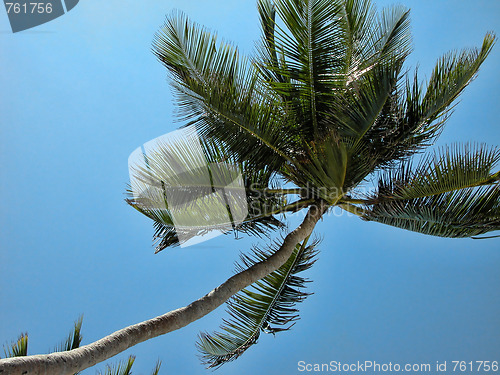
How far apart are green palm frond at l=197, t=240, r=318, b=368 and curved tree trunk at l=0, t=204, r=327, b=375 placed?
1507 millimetres

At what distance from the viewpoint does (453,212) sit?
18.4 feet

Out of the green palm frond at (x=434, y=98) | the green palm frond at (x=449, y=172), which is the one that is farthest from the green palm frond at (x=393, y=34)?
the green palm frond at (x=449, y=172)

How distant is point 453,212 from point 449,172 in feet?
1.91

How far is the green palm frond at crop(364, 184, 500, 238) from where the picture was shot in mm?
5480

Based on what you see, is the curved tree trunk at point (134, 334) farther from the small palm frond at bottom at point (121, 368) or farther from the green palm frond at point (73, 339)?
the green palm frond at point (73, 339)

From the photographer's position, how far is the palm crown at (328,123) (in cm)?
559

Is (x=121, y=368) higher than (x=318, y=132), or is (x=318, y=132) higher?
(x=318, y=132)

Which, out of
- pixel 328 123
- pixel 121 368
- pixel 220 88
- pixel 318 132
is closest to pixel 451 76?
pixel 328 123

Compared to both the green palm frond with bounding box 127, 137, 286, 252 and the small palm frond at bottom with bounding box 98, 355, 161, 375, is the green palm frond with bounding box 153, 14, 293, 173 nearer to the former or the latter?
the green palm frond with bounding box 127, 137, 286, 252

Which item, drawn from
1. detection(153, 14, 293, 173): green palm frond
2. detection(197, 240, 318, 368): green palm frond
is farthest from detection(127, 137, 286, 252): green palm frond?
detection(197, 240, 318, 368): green palm frond

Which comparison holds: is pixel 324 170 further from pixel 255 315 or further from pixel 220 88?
pixel 255 315

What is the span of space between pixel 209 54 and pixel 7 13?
7.97m

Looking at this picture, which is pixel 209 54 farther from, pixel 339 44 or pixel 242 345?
pixel 242 345

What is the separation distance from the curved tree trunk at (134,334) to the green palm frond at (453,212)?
140cm
